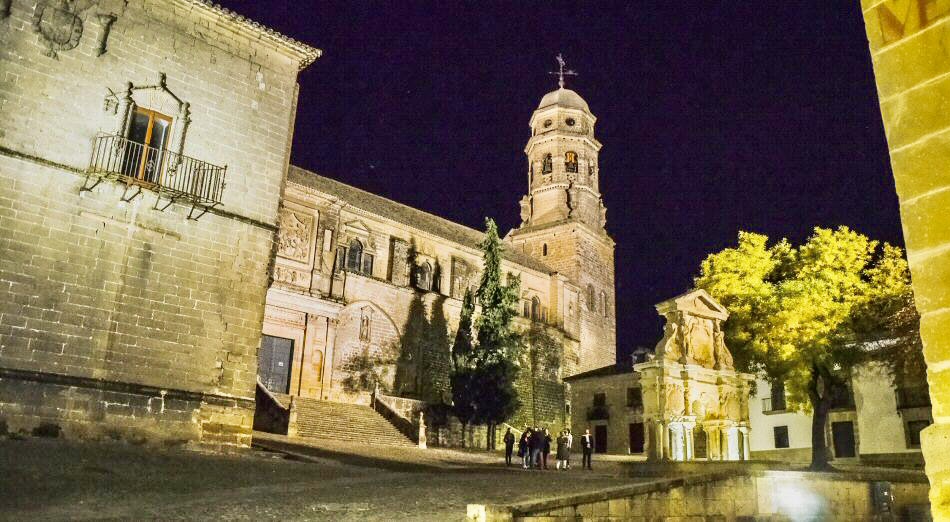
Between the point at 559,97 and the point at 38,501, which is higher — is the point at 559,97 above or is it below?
above

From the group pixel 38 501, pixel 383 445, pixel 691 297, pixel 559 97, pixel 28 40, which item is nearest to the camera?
pixel 38 501

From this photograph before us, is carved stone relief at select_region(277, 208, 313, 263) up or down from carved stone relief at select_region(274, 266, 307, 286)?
up

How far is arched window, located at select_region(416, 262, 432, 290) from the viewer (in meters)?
37.2

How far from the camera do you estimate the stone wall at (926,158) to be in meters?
2.73

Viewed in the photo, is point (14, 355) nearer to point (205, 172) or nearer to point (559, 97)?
point (205, 172)

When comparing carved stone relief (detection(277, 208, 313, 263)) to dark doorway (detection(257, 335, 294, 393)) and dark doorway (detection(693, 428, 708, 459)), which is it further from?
dark doorway (detection(693, 428, 708, 459))

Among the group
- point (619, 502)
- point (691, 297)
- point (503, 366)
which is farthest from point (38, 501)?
A: point (503, 366)

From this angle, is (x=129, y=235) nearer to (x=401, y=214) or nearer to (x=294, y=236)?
(x=294, y=236)

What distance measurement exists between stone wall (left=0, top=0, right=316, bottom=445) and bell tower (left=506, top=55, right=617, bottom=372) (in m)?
30.9

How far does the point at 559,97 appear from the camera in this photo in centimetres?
4994

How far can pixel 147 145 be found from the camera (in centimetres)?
1573

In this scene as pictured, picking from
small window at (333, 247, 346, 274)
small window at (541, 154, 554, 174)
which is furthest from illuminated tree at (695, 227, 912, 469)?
small window at (541, 154, 554, 174)

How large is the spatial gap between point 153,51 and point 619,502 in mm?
14307

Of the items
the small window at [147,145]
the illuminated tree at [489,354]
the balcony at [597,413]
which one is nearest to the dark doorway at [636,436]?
the balcony at [597,413]
